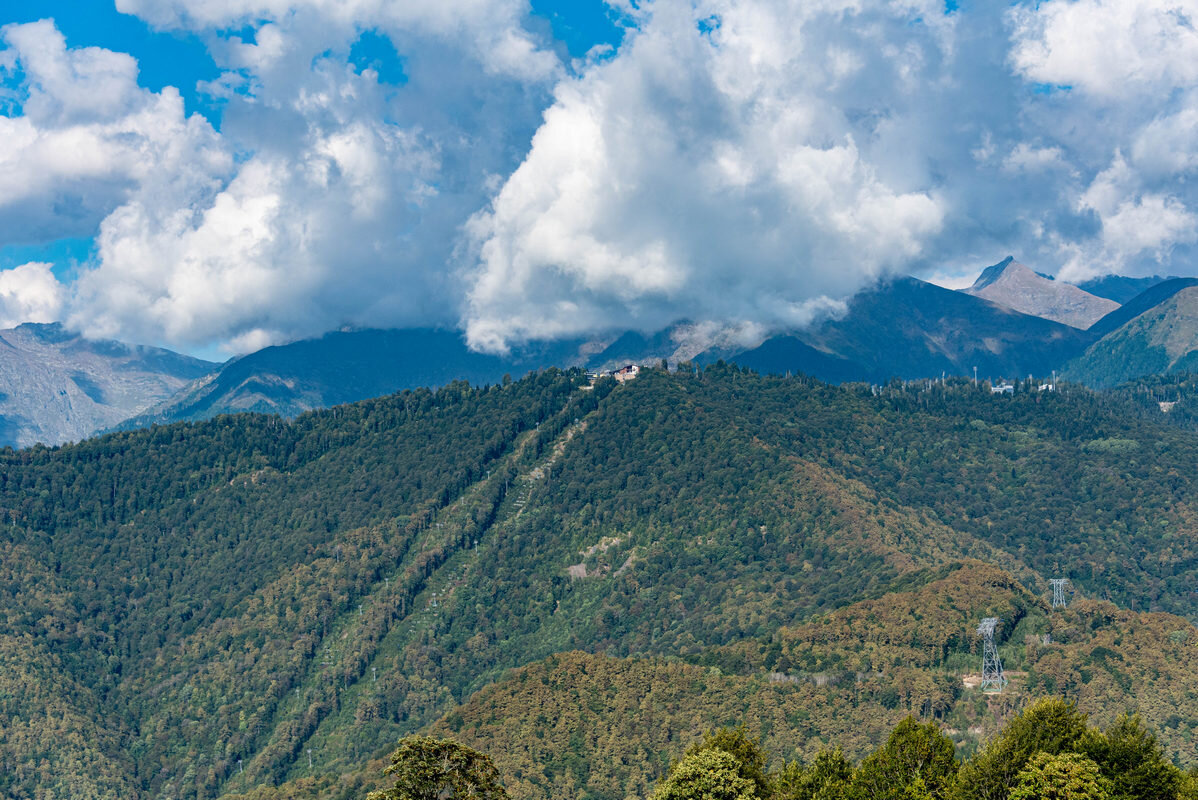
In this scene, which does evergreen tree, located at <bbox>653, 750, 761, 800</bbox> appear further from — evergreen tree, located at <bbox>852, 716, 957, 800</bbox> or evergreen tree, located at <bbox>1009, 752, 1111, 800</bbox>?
evergreen tree, located at <bbox>1009, 752, 1111, 800</bbox>

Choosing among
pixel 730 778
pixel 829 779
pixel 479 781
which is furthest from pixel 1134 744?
pixel 479 781

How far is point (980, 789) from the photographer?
10094 centimetres

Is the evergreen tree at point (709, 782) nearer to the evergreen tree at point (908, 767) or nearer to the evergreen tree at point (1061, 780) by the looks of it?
the evergreen tree at point (908, 767)

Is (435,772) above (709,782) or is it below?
above

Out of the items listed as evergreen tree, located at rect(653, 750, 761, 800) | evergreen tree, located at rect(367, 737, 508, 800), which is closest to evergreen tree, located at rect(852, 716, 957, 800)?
evergreen tree, located at rect(653, 750, 761, 800)

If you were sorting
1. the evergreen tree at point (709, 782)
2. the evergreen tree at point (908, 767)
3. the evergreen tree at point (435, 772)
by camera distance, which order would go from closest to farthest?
the evergreen tree at point (435, 772), the evergreen tree at point (908, 767), the evergreen tree at point (709, 782)

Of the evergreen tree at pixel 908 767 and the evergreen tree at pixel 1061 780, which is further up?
Answer: the evergreen tree at pixel 908 767

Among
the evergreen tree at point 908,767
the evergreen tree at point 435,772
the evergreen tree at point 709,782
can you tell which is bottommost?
the evergreen tree at point 908,767

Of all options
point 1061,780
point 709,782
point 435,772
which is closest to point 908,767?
point 1061,780

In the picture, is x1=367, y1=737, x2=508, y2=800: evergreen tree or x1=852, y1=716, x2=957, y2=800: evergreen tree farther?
x1=852, y1=716, x2=957, y2=800: evergreen tree

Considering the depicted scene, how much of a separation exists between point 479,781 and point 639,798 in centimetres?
11333

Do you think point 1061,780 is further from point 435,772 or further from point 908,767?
point 435,772

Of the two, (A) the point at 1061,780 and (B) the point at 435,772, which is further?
(A) the point at 1061,780

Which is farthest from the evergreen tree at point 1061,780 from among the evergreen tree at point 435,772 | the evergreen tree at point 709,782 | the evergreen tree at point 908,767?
the evergreen tree at point 435,772
